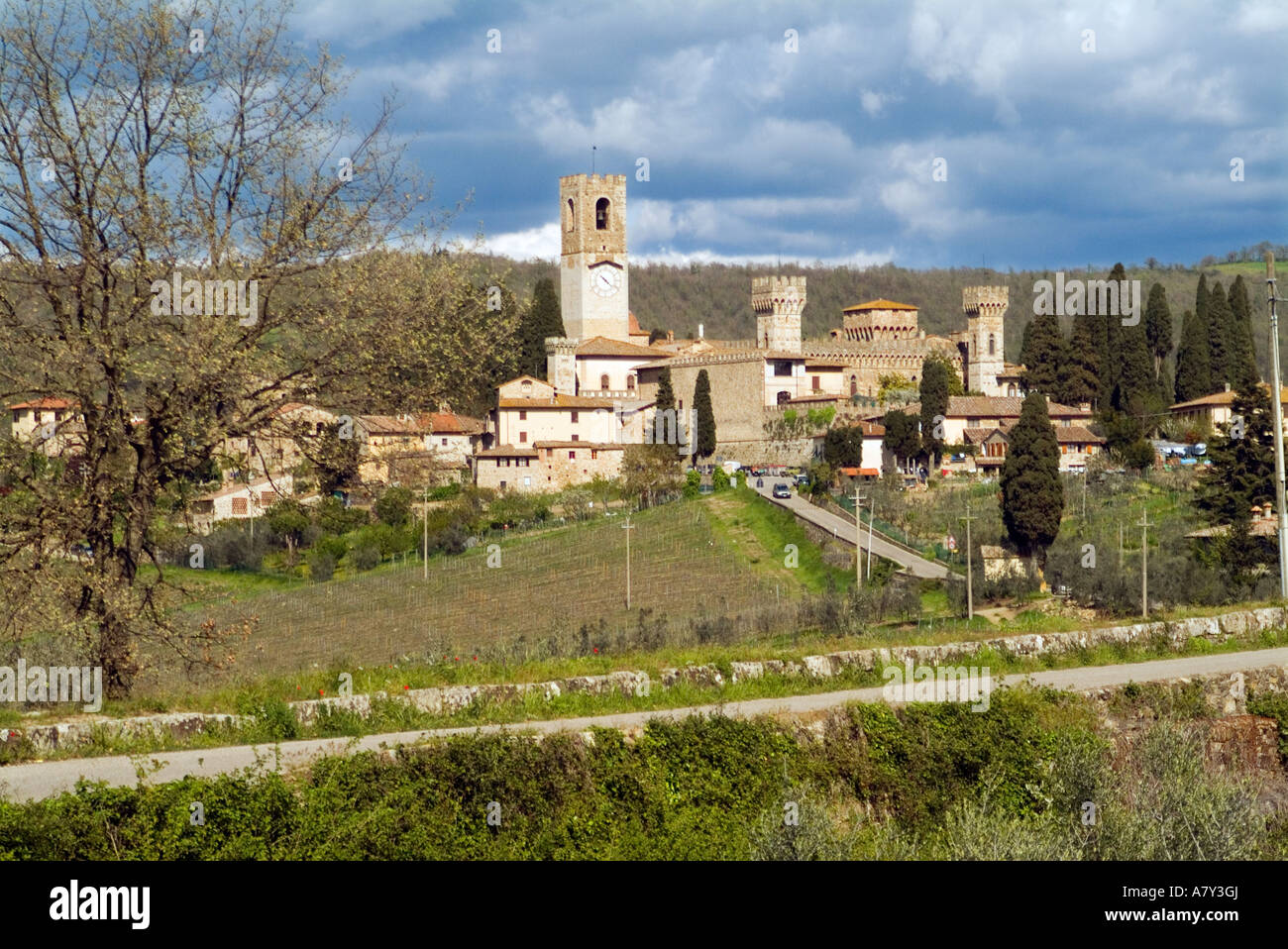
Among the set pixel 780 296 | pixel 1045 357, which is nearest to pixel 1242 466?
pixel 1045 357

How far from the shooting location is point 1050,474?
146 feet

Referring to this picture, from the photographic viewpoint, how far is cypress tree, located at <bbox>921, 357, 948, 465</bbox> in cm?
6322

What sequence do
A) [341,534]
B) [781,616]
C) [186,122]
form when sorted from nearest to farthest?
[186,122], [781,616], [341,534]

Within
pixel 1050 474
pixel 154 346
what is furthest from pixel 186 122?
pixel 1050 474

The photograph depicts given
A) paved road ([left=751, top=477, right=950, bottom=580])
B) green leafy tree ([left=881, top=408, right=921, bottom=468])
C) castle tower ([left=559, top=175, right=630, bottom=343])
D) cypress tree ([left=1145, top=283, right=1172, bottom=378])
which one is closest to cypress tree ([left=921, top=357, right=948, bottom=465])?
green leafy tree ([left=881, top=408, right=921, bottom=468])

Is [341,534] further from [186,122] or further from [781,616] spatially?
[186,122]

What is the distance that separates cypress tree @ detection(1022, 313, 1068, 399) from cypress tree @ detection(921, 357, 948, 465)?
495cm

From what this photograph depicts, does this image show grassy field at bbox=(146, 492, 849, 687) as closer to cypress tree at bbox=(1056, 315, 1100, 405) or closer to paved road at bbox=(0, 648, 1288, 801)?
paved road at bbox=(0, 648, 1288, 801)

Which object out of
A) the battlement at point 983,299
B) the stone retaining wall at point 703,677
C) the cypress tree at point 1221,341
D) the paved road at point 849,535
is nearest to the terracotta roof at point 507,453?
the paved road at point 849,535

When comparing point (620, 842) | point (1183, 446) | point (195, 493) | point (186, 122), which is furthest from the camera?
point (1183, 446)

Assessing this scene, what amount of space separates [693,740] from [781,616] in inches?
829

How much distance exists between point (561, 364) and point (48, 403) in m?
59.8

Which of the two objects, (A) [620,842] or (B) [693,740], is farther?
(B) [693,740]
